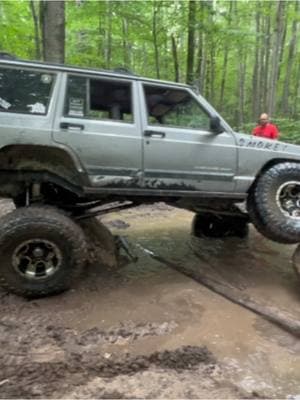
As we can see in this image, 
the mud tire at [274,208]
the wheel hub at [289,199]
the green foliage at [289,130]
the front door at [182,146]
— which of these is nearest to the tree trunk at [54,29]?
the front door at [182,146]

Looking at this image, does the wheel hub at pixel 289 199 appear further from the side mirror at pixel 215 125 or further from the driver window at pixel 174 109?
the driver window at pixel 174 109

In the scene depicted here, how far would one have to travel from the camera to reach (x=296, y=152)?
5.39 m

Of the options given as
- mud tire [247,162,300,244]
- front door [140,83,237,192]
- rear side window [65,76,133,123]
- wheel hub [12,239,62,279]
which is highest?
rear side window [65,76,133,123]

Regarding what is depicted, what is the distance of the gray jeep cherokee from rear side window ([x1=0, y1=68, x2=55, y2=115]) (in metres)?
0.01

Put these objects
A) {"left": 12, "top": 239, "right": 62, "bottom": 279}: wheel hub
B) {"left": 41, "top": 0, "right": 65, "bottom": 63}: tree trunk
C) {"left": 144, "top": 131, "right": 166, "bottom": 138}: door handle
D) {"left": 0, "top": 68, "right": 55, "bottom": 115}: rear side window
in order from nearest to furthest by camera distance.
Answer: {"left": 0, "top": 68, "right": 55, "bottom": 115}: rear side window → {"left": 12, "top": 239, "right": 62, "bottom": 279}: wheel hub → {"left": 144, "top": 131, "right": 166, "bottom": 138}: door handle → {"left": 41, "top": 0, "right": 65, "bottom": 63}: tree trunk

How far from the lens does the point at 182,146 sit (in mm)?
5008

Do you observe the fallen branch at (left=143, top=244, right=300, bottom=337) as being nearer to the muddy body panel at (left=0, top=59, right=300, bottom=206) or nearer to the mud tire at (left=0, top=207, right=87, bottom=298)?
the muddy body panel at (left=0, top=59, right=300, bottom=206)

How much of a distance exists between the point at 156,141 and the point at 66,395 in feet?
9.32

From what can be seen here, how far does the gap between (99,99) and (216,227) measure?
3.49 m

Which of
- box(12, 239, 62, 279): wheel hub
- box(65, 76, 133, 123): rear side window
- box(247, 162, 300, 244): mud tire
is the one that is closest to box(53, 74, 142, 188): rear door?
box(65, 76, 133, 123): rear side window

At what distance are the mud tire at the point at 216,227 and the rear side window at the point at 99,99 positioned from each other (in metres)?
2.91

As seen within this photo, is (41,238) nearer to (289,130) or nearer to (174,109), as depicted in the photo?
(174,109)

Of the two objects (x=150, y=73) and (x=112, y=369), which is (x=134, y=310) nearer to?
(x=112, y=369)

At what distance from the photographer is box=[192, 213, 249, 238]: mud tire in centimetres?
733
